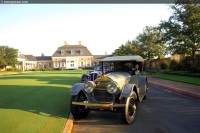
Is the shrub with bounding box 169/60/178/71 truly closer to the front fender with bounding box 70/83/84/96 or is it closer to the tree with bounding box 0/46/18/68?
the front fender with bounding box 70/83/84/96

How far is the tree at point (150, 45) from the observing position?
117 feet

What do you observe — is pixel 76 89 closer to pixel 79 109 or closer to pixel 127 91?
pixel 79 109

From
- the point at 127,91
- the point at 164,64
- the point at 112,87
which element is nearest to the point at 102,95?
the point at 112,87

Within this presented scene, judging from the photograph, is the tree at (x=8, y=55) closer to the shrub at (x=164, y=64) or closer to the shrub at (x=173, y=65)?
the shrub at (x=164, y=64)

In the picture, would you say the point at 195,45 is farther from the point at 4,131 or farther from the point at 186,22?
the point at 4,131

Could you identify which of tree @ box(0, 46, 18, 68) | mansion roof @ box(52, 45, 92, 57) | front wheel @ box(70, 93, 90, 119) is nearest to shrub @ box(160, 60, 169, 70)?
front wheel @ box(70, 93, 90, 119)

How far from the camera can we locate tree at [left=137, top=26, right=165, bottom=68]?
35.8 m

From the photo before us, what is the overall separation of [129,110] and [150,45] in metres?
30.6

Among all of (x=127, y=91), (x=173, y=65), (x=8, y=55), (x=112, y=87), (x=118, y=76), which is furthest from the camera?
(x=8, y=55)

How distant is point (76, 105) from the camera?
6.68 m

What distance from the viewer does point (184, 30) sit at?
2439 cm

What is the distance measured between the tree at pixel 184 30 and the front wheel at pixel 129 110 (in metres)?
18.7

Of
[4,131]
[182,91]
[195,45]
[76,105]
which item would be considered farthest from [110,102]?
[195,45]

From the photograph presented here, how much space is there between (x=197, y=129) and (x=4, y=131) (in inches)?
195
